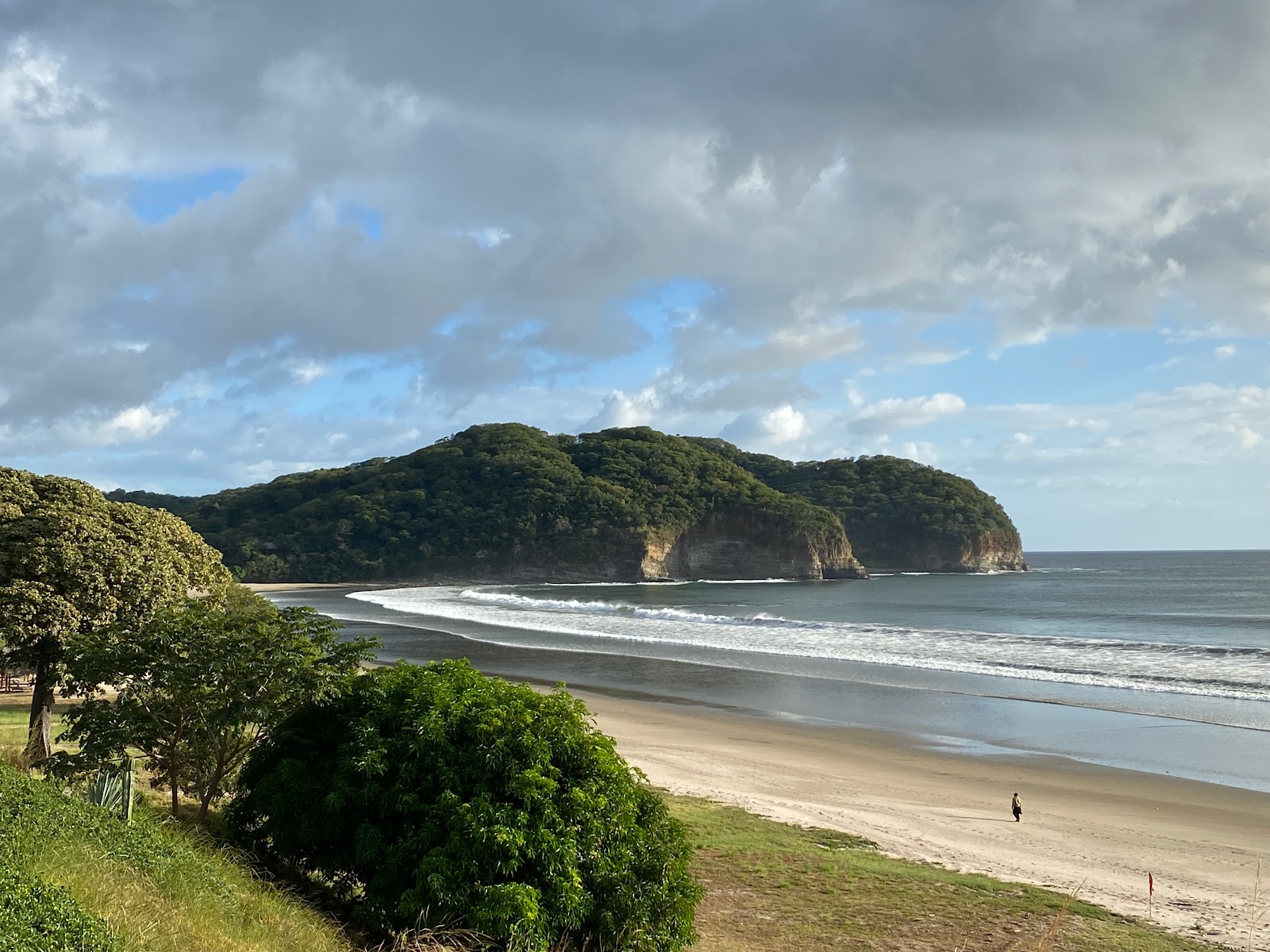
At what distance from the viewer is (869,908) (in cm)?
1059

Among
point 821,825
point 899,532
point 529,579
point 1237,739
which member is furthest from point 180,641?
point 899,532

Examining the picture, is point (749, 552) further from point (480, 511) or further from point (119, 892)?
point (119, 892)

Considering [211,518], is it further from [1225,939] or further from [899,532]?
[1225,939]

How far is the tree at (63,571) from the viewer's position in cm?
1184

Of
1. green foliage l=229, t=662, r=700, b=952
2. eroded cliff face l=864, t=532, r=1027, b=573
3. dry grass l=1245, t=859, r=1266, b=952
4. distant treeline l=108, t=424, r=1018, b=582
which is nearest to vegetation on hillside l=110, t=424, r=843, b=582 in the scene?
distant treeline l=108, t=424, r=1018, b=582

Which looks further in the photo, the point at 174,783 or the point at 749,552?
the point at 749,552

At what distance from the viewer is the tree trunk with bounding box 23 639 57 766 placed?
1221cm

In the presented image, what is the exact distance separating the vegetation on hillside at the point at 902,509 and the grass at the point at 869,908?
430 feet

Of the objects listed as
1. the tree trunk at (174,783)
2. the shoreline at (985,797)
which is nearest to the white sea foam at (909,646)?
the shoreline at (985,797)

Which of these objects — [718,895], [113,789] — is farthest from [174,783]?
[718,895]

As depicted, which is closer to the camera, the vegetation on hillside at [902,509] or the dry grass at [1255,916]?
the dry grass at [1255,916]

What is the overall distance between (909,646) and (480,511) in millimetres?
86863

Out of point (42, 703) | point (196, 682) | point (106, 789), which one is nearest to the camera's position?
point (106, 789)

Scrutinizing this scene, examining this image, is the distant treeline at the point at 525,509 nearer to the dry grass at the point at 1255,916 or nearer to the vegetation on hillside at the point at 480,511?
the vegetation on hillside at the point at 480,511
